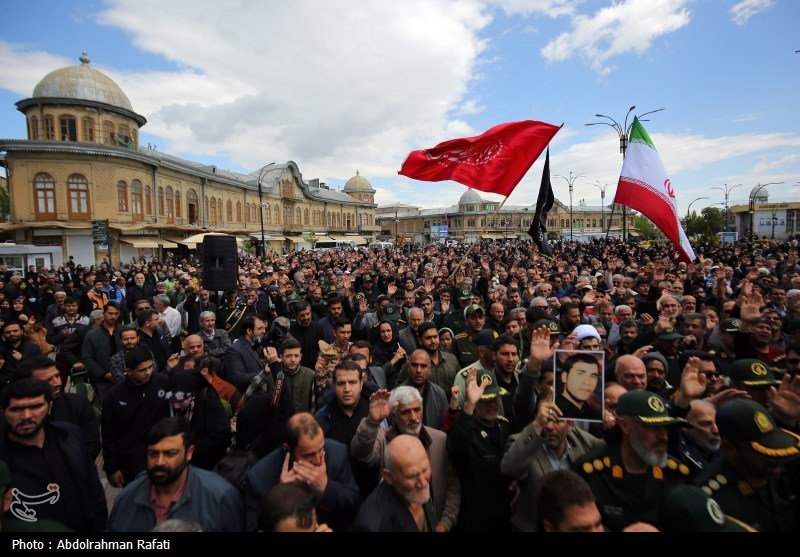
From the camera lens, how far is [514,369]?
381cm

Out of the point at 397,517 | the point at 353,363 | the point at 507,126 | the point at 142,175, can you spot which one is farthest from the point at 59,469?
the point at 142,175

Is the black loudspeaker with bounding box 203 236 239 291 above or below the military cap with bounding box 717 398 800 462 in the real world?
above

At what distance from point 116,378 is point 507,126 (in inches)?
272

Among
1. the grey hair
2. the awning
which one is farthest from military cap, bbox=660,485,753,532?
the awning

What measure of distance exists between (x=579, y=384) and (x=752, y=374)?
1.41 metres

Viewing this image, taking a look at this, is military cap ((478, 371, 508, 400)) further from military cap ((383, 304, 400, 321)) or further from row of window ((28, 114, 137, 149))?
row of window ((28, 114, 137, 149))

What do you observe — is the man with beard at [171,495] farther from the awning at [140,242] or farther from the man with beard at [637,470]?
the awning at [140,242]

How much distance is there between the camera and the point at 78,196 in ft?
100

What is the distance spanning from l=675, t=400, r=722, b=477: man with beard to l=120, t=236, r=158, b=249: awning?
35.7 metres

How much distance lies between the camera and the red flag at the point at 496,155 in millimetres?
7539

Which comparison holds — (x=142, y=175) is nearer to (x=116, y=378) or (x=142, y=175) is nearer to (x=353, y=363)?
(x=116, y=378)

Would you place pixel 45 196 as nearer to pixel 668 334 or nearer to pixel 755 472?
pixel 668 334

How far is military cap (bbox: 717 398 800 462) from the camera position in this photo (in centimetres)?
200

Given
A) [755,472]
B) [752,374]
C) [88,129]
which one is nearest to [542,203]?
[752,374]
